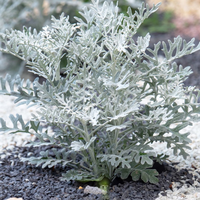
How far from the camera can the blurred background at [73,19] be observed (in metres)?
5.08

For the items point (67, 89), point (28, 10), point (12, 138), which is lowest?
point (12, 138)

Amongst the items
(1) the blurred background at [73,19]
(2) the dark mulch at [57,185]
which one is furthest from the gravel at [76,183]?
(1) the blurred background at [73,19]

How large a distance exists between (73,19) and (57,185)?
3794mm

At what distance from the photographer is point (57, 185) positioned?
7.14 feet

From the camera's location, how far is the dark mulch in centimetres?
→ 206

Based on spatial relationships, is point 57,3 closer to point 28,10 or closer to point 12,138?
point 28,10

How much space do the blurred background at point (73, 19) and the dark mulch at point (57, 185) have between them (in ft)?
6.72

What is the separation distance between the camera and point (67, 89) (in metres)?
1.95

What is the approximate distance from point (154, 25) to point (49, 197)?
6.38m

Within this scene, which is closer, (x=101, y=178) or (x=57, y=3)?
(x=101, y=178)

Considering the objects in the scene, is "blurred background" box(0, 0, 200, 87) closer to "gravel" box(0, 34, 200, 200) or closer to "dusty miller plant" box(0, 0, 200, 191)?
"dusty miller plant" box(0, 0, 200, 191)

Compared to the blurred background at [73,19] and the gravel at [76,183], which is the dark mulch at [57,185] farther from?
the blurred background at [73,19]

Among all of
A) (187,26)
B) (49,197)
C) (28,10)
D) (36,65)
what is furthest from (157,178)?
(187,26)

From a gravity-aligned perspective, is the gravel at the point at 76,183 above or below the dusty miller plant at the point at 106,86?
below
